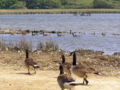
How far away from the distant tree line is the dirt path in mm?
143320

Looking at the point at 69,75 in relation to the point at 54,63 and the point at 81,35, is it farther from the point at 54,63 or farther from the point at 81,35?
the point at 81,35

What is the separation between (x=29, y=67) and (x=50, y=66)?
6.14 ft

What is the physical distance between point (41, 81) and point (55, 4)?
154m

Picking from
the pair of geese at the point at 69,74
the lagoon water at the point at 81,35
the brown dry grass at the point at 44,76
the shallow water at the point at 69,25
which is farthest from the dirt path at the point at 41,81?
the shallow water at the point at 69,25

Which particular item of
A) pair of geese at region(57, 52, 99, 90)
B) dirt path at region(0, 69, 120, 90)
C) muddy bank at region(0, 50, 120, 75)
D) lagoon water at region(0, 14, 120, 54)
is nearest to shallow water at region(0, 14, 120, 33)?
lagoon water at region(0, 14, 120, 54)

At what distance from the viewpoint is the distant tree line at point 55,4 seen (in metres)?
162

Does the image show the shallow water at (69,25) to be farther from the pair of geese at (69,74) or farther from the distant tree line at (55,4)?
the distant tree line at (55,4)

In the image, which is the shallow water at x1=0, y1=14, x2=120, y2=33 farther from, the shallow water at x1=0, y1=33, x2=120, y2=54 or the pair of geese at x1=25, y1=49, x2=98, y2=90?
the pair of geese at x1=25, y1=49, x2=98, y2=90

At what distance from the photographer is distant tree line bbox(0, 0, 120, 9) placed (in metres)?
162

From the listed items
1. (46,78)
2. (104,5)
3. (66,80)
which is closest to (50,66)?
(46,78)

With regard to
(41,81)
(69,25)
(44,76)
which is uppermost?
(41,81)

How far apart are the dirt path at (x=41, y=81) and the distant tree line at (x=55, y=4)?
14332cm

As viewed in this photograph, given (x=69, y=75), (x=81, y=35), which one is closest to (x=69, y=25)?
(x=81, y=35)

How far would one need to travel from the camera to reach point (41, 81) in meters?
16.1
